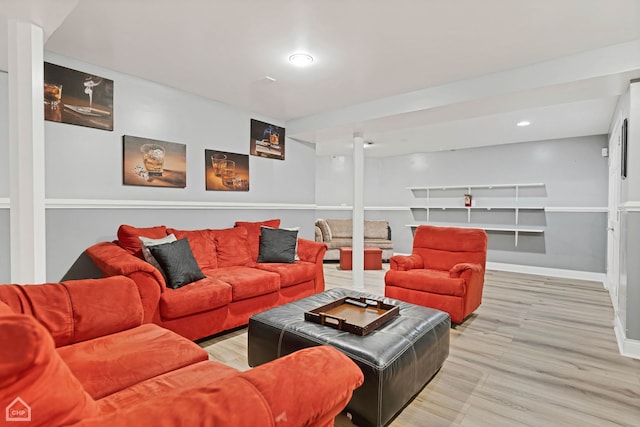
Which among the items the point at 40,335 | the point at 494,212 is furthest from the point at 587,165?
the point at 40,335

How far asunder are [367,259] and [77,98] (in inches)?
193

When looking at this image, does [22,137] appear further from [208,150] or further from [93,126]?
[208,150]

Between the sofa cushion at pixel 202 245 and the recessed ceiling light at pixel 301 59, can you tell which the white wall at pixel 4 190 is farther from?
the recessed ceiling light at pixel 301 59

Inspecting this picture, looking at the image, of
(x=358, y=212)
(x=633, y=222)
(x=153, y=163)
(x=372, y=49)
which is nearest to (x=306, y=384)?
(x=372, y=49)

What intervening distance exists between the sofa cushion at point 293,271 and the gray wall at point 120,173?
96cm

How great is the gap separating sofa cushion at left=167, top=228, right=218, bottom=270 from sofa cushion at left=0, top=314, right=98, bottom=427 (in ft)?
9.03

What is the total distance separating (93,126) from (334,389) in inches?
128

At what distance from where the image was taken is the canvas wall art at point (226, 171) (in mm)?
4020

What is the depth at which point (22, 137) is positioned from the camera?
79.0 inches

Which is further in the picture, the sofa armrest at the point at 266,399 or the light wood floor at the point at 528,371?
the light wood floor at the point at 528,371

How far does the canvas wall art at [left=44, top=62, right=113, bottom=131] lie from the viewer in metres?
2.81

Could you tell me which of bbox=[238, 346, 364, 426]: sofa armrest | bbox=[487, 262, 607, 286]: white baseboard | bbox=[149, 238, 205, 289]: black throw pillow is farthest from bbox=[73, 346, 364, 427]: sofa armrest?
bbox=[487, 262, 607, 286]: white baseboard

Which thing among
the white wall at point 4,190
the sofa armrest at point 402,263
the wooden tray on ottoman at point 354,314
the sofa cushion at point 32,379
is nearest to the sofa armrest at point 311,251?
the sofa armrest at point 402,263

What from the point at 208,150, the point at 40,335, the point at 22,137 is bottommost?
the point at 40,335
